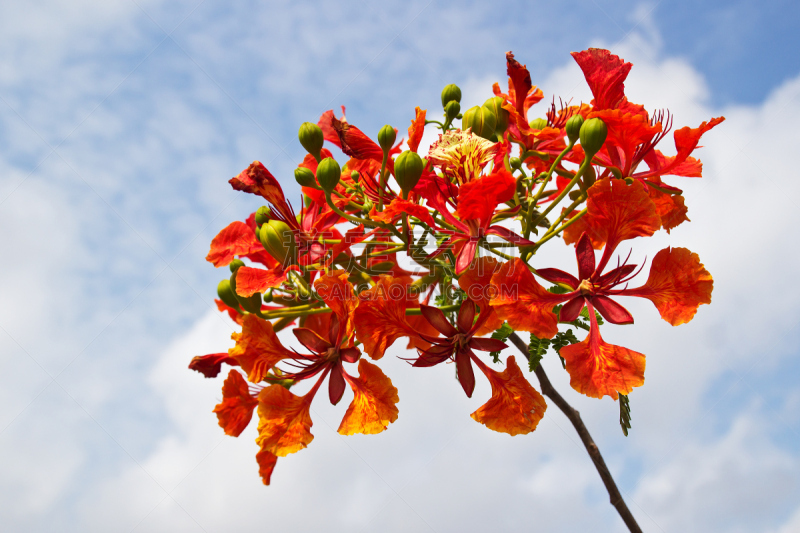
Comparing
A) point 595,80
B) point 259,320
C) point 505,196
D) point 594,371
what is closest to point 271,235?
point 259,320

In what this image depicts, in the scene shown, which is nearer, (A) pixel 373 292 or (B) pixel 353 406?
(A) pixel 373 292

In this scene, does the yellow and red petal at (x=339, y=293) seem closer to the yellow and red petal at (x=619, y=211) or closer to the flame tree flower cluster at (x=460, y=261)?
the flame tree flower cluster at (x=460, y=261)

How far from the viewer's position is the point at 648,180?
2.05 m

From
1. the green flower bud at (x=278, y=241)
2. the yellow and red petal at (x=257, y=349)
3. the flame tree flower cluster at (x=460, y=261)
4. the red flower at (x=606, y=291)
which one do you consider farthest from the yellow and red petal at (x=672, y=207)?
the yellow and red petal at (x=257, y=349)

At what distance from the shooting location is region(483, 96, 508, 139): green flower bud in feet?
6.51

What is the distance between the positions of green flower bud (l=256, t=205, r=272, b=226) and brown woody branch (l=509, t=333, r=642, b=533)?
1.10 meters

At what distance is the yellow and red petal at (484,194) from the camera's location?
155 centimetres

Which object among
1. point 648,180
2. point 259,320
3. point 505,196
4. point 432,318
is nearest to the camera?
point 505,196

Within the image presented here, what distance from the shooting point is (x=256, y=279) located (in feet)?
6.65

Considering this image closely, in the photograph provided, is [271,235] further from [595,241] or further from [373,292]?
[595,241]

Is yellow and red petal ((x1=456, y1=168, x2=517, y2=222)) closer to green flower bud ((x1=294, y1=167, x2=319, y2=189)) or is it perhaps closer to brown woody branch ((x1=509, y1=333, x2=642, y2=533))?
green flower bud ((x1=294, y1=167, x2=319, y2=189))

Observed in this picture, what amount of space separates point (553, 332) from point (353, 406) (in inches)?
27.0

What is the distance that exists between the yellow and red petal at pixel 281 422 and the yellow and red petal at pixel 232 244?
2.13ft

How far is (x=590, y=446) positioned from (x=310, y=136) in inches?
65.0
